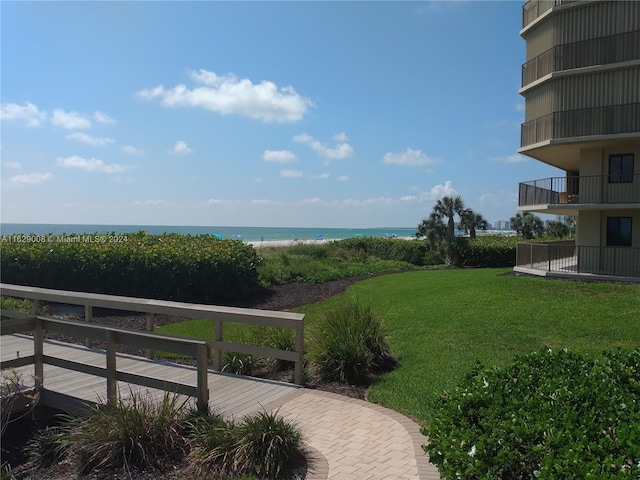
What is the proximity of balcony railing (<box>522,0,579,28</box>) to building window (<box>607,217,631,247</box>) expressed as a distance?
992cm

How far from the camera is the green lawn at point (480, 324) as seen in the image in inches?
325

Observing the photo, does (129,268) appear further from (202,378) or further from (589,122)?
(589,122)

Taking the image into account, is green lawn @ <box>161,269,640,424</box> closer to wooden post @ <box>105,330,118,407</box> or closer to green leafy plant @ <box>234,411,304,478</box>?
green leafy plant @ <box>234,411,304,478</box>

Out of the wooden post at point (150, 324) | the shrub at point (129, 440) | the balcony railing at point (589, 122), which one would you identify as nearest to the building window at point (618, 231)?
the balcony railing at point (589, 122)

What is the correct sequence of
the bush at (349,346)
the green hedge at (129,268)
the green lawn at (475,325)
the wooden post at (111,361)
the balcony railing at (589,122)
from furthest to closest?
the balcony railing at (589,122) → the green hedge at (129,268) → the green lawn at (475,325) → the bush at (349,346) → the wooden post at (111,361)

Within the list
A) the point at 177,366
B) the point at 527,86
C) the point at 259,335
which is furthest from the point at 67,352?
the point at 527,86

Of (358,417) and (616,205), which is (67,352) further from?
(616,205)

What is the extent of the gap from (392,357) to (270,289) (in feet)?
36.6

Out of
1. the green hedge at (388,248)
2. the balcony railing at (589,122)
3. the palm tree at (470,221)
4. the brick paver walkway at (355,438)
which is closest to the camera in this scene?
the brick paver walkway at (355,438)

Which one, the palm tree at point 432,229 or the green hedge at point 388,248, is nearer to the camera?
the green hedge at point 388,248

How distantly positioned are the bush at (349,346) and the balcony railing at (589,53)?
1837 cm

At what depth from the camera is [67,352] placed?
9.41m

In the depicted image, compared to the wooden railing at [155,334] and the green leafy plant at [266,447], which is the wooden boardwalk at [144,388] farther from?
the green leafy plant at [266,447]

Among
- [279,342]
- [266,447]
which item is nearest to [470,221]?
[279,342]
